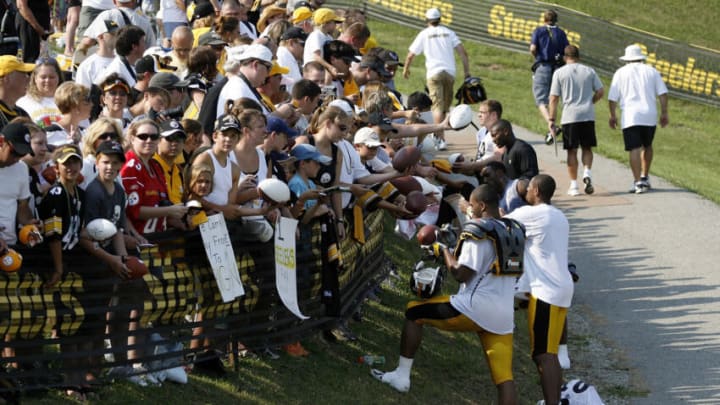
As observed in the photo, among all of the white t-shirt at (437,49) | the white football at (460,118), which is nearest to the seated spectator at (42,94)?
the white football at (460,118)

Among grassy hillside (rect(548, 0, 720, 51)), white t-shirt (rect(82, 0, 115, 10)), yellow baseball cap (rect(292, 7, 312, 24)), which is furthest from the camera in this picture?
grassy hillside (rect(548, 0, 720, 51))

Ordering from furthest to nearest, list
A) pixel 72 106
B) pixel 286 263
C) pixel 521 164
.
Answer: pixel 521 164 → pixel 286 263 → pixel 72 106

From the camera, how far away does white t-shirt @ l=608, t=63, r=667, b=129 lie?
19516 mm

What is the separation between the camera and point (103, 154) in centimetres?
838

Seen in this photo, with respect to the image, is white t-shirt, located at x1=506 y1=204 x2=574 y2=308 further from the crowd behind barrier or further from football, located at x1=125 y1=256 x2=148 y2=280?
football, located at x1=125 y1=256 x2=148 y2=280

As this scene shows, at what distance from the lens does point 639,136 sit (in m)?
19.7

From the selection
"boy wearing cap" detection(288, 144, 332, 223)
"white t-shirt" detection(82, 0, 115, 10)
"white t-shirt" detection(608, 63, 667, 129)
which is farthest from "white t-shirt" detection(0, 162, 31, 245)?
"white t-shirt" detection(608, 63, 667, 129)

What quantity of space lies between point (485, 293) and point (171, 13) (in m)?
9.26

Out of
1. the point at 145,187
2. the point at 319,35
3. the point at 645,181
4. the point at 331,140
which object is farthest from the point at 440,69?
the point at 145,187

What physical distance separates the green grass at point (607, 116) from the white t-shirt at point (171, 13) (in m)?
8.22

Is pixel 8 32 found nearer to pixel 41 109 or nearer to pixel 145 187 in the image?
pixel 41 109

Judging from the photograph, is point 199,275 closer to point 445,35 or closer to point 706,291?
point 706,291

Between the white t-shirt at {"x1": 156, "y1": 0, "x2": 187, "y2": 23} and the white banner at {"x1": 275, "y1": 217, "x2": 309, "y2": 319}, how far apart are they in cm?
877

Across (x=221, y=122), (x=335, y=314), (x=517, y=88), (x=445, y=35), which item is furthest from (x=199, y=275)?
(x=517, y=88)
